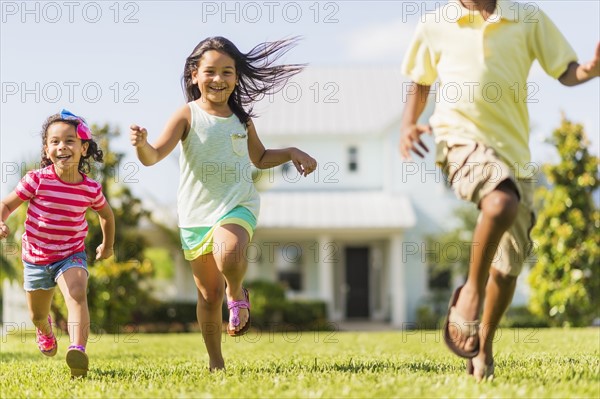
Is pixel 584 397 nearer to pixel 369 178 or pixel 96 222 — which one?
pixel 96 222

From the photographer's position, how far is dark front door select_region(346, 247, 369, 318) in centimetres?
2603

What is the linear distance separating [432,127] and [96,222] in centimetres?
1325

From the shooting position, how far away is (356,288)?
26.2 meters

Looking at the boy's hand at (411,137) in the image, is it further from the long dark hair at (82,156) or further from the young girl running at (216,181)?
the long dark hair at (82,156)

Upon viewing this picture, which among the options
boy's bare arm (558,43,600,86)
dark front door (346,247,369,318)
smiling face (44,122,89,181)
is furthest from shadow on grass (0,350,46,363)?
dark front door (346,247,369,318)

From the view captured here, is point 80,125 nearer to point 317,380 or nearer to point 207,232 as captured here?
point 207,232

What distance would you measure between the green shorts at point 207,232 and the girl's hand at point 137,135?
0.77 meters

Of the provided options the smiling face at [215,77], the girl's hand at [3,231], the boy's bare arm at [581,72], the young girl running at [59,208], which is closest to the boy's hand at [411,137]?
the boy's bare arm at [581,72]

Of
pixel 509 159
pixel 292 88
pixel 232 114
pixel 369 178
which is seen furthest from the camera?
pixel 292 88

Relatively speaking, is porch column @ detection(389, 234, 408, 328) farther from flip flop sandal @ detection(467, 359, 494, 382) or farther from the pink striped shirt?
flip flop sandal @ detection(467, 359, 494, 382)

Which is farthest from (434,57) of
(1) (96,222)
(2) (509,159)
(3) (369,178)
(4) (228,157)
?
(3) (369,178)

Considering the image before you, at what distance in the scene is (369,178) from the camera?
88.0 feet

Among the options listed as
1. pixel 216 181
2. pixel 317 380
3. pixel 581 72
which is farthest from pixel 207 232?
pixel 581 72

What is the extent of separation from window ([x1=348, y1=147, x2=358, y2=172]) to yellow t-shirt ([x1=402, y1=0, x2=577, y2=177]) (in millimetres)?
22439
